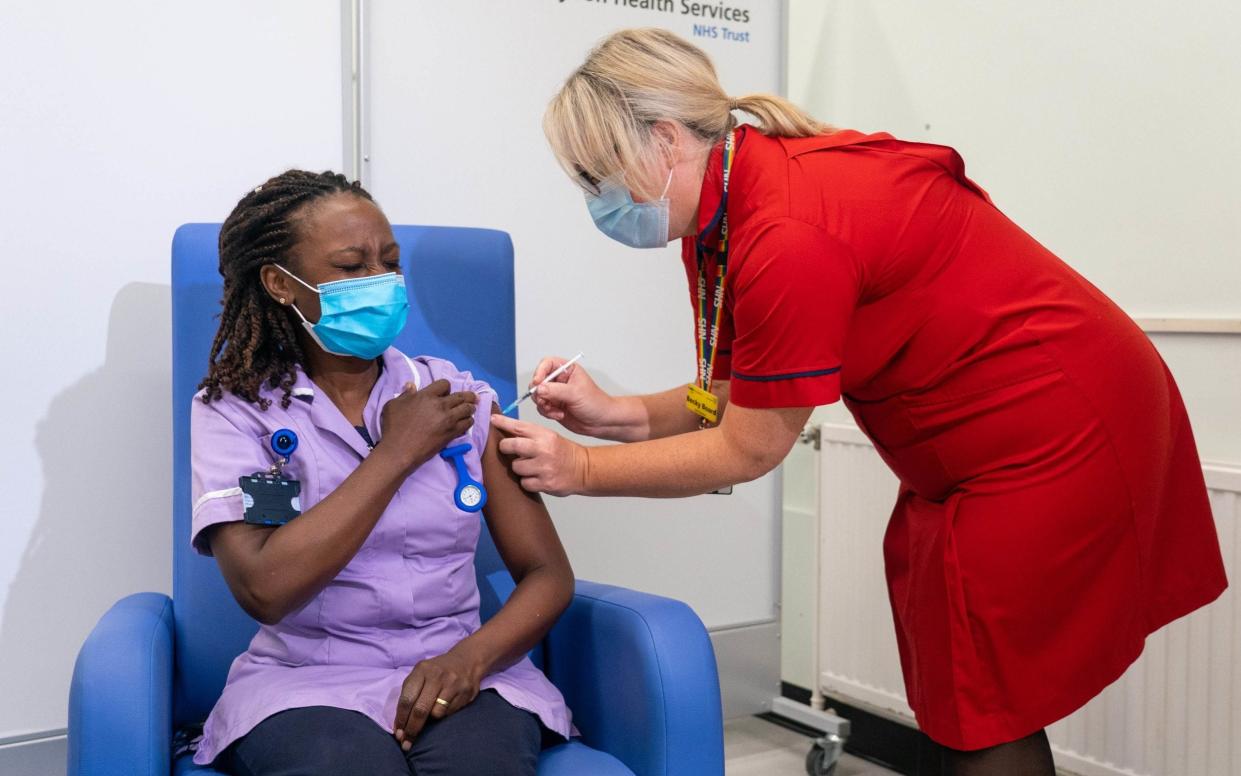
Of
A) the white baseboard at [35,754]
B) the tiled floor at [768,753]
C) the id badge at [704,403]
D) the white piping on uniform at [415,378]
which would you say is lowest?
the tiled floor at [768,753]

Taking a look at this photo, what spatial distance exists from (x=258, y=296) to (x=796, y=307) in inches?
28.7

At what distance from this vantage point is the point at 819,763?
7.95ft

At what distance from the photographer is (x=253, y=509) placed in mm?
1325

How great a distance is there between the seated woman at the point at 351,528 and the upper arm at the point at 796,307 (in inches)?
15.9

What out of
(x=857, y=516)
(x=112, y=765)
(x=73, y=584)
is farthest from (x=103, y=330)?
(x=857, y=516)

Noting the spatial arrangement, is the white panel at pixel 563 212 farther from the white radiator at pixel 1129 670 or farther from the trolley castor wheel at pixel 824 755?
the trolley castor wheel at pixel 824 755

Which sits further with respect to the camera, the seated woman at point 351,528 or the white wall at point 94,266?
the white wall at point 94,266

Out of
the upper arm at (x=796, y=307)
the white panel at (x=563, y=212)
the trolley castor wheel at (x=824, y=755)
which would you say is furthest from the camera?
the trolley castor wheel at (x=824, y=755)

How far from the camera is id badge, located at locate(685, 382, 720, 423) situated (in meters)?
1.59

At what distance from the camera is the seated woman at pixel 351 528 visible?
1295mm

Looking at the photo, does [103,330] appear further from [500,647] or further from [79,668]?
[500,647]

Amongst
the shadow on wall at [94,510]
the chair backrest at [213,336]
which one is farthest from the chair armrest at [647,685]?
the shadow on wall at [94,510]

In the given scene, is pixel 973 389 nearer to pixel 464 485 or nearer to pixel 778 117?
pixel 778 117

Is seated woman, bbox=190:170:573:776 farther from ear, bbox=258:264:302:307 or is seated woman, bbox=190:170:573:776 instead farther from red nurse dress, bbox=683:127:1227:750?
red nurse dress, bbox=683:127:1227:750
